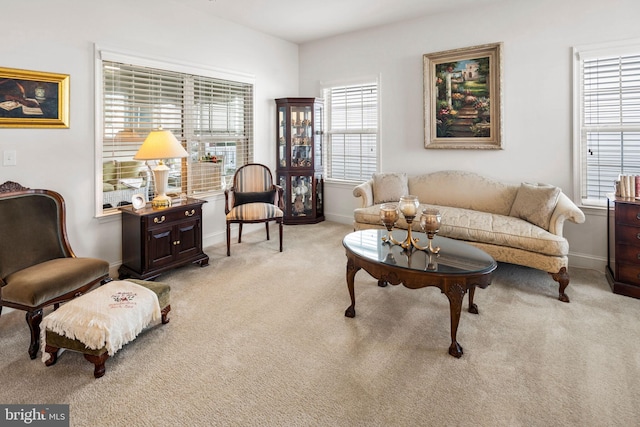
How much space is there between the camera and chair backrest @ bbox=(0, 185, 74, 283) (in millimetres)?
2707

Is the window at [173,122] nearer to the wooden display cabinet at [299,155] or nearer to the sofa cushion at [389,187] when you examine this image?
the wooden display cabinet at [299,155]

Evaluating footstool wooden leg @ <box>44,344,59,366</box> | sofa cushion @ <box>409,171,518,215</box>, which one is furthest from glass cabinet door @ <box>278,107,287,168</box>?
footstool wooden leg @ <box>44,344,59,366</box>

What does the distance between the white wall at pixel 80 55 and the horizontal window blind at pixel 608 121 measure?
443 centimetres

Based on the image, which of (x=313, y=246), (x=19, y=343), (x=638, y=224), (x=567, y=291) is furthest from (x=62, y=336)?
(x=638, y=224)

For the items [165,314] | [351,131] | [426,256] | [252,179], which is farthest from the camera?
[351,131]

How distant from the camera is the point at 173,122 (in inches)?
176

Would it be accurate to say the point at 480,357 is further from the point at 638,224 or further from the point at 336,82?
the point at 336,82

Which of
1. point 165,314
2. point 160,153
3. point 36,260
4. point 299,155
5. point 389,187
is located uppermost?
point 299,155

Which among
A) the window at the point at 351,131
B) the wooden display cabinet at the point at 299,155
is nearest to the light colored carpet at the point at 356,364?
the wooden display cabinet at the point at 299,155

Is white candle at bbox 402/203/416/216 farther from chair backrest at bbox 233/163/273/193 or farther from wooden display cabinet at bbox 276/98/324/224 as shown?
wooden display cabinet at bbox 276/98/324/224

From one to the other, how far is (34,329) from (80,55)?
2.55 meters

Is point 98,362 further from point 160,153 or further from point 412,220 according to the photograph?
point 412,220

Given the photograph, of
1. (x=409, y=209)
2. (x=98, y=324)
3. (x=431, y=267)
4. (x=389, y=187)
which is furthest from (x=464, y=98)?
(x=98, y=324)

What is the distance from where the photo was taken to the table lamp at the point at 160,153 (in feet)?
12.0
